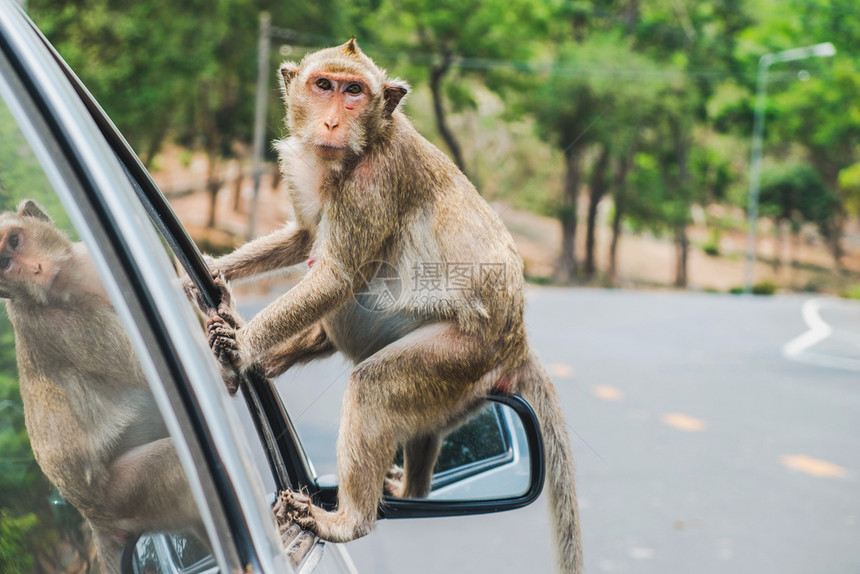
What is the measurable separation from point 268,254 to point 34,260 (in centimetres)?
135

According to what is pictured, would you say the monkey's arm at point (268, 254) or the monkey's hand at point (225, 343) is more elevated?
the monkey's arm at point (268, 254)

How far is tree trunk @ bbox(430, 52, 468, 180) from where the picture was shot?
86.7ft

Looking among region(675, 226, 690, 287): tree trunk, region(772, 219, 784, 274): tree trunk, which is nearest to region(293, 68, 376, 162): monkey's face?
region(675, 226, 690, 287): tree trunk

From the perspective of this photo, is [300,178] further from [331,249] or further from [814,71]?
[814,71]

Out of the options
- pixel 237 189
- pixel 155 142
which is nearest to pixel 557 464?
pixel 155 142

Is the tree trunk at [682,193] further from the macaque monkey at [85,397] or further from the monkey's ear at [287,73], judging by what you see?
the macaque monkey at [85,397]

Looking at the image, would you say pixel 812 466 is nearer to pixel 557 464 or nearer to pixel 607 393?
pixel 607 393

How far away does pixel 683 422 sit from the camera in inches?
341

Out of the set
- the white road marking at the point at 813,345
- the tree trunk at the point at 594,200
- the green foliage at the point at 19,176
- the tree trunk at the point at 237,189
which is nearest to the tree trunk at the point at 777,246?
the tree trunk at the point at 594,200

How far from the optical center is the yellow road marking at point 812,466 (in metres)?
7.20

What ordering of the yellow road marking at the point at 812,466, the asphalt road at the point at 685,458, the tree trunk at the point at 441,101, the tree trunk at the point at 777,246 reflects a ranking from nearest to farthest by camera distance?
the asphalt road at the point at 685,458 < the yellow road marking at the point at 812,466 < the tree trunk at the point at 441,101 < the tree trunk at the point at 777,246

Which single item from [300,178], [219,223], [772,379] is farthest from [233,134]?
[300,178]

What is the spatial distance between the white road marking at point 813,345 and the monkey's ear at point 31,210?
40.7 ft

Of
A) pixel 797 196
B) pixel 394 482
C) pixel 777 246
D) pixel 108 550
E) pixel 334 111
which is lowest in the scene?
pixel 777 246
